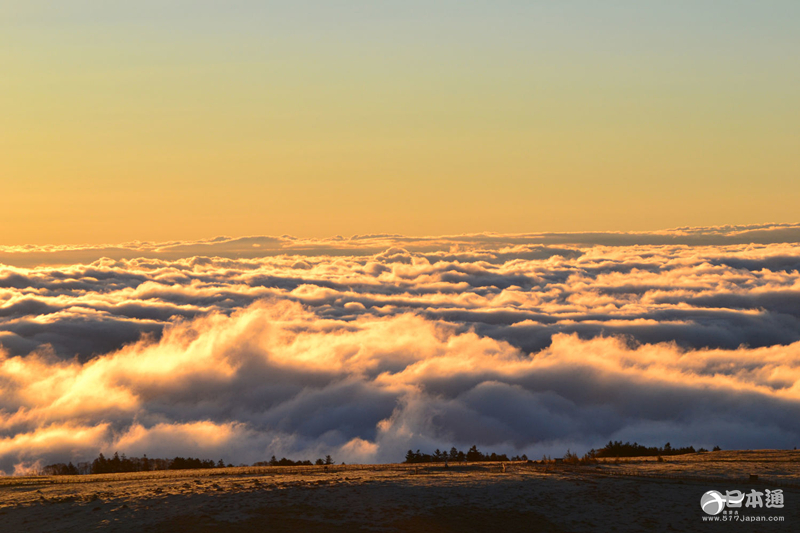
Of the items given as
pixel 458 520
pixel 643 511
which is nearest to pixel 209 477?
pixel 458 520

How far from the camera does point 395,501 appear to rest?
39500 millimetres

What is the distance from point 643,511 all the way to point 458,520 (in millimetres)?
10051

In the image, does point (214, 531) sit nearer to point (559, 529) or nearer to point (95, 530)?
point (95, 530)

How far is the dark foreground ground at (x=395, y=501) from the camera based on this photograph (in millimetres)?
35188

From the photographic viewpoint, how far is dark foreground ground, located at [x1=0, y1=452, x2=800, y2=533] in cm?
3519

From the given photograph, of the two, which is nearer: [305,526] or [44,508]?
[305,526]

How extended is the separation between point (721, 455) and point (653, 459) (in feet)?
21.5

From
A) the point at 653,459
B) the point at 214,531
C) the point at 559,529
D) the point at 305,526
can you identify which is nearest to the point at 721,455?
the point at 653,459

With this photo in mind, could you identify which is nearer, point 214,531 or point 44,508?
point 214,531

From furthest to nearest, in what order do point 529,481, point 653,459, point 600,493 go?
point 653,459, point 529,481, point 600,493

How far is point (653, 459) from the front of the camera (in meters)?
58.1

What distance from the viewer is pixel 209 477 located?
48.8 m

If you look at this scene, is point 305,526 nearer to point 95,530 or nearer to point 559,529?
point 95,530

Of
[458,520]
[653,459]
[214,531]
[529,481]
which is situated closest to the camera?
[214,531]
